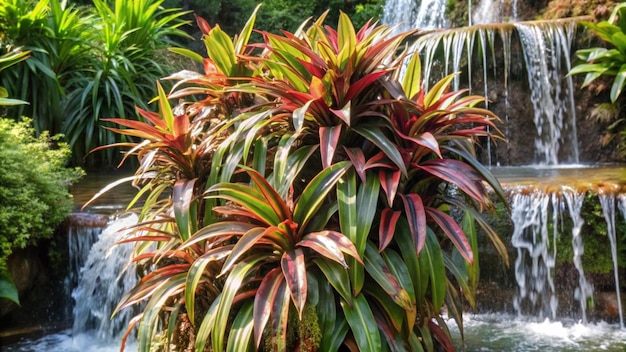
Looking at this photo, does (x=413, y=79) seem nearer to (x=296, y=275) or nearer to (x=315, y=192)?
(x=315, y=192)

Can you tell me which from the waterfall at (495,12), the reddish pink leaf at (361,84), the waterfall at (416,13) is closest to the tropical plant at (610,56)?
the waterfall at (495,12)

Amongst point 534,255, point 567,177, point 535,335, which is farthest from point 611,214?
point 535,335

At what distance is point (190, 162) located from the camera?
2.84 meters

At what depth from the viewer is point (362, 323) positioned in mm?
2252

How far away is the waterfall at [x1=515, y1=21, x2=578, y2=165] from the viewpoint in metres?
7.57

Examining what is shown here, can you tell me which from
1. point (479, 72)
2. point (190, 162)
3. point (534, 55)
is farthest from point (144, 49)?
point (190, 162)

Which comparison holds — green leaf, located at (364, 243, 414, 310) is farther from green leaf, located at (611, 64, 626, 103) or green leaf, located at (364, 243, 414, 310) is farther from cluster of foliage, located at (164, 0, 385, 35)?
cluster of foliage, located at (164, 0, 385, 35)

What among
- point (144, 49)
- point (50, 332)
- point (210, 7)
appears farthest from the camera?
point (210, 7)

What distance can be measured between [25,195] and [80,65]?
4.09m

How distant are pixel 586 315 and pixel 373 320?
3.35 meters

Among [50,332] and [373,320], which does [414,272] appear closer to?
[373,320]

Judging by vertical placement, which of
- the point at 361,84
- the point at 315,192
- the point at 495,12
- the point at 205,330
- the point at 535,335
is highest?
the point at 495,12

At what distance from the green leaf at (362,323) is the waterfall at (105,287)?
243 cm

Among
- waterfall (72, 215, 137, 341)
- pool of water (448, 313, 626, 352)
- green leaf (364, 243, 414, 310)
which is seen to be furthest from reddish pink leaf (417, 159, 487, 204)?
waterfall (72, 215, 137, 341)
